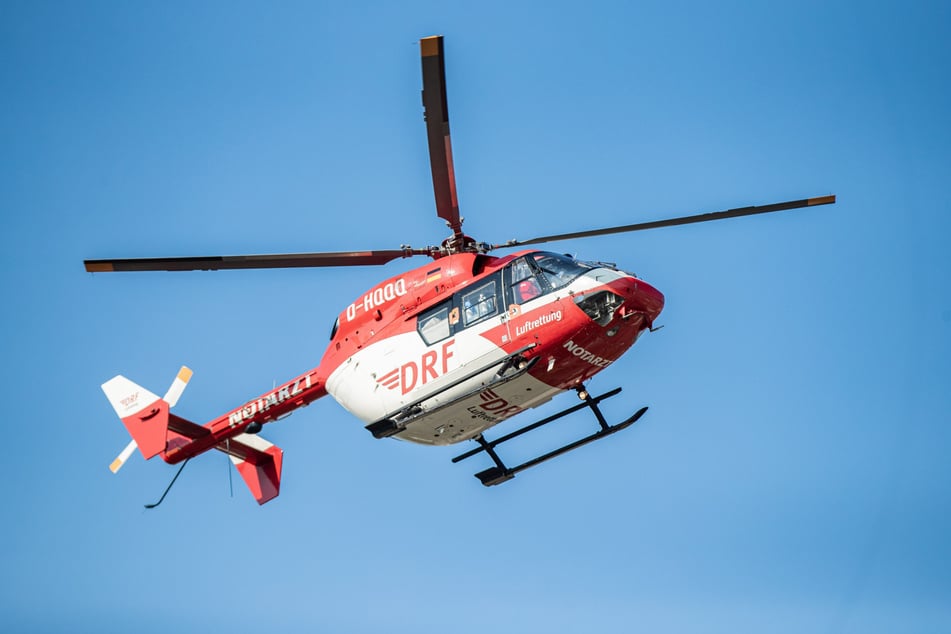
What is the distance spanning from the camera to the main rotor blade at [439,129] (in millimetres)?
13617

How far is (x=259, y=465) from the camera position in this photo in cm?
1989

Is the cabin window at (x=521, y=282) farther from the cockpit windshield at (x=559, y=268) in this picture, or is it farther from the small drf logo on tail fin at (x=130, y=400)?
the small drf logo on tail fin at (x=130, y=400)

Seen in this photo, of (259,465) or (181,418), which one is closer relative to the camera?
(181,418)

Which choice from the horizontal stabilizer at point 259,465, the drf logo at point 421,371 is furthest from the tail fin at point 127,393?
the drf logo at point 421,371

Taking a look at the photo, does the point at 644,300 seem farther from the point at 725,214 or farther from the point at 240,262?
the point at 240,262

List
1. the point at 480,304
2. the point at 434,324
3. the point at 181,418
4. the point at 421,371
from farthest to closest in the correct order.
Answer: the point at 181,418 < the point at 434,324 < the point at 421,371 < the point at 480,304

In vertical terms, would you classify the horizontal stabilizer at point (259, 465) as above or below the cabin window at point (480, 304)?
below

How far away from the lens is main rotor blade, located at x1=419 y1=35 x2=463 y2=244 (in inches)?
536

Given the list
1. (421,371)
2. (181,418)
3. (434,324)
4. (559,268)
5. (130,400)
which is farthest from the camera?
(130,400)

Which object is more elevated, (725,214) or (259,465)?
(725,214)

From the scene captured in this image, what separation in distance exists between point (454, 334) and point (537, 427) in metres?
2.33

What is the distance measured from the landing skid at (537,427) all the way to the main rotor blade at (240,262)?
3.45 meters

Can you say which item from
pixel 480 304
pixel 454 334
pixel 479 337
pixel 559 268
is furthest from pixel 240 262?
pixel 559 268

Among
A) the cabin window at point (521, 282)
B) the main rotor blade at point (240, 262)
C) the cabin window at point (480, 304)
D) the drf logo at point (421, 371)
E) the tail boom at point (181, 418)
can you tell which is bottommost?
the tail boom at point (181, 418)
